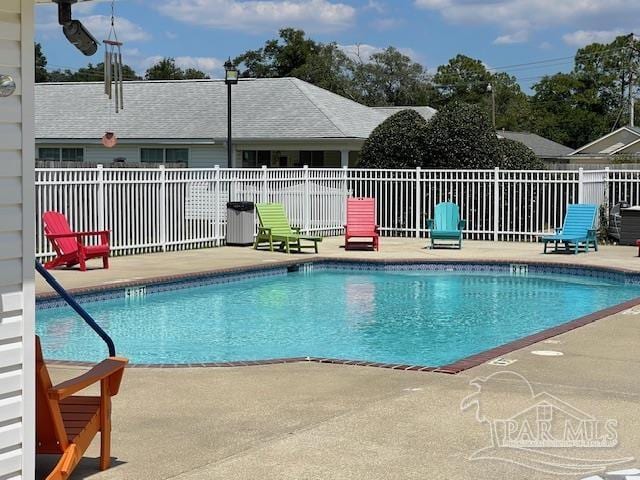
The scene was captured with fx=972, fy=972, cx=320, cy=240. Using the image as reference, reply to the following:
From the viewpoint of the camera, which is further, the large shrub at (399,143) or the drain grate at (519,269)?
the large shrub at (399,143)

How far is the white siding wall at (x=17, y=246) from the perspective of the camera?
4.27 metres

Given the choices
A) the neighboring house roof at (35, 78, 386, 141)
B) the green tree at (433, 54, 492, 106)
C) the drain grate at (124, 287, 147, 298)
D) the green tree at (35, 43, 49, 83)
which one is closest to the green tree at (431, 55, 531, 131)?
the green tree at (433, 54, 492, 106)

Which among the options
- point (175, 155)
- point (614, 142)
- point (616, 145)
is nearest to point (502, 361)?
point (175, 155)

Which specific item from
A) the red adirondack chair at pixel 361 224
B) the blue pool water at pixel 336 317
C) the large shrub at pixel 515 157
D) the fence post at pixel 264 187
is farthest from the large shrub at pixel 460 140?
the blue pool water at pixel 336 317

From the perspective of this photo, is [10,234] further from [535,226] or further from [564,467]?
[535,226]

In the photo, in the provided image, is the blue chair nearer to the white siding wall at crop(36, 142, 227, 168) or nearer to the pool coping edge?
the pool coping edge

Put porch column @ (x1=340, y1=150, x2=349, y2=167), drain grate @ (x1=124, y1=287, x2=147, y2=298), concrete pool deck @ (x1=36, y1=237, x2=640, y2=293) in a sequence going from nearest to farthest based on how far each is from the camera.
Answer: drain grate @ (x1=124, y1=287, x2=147, y2=298) → concrete pool deck @ (x1=36, y1=237, x2=640, y2=293) → porch column @ (x1=340, y1=150, x2=349, y2=167)

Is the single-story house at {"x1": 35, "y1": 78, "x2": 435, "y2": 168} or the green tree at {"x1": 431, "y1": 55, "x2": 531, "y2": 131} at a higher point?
the green tree at {"x1": 431, "y1": 55, "x2": 531, "y2": 131}

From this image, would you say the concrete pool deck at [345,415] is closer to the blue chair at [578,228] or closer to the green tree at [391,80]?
the blue chair at [578,228]

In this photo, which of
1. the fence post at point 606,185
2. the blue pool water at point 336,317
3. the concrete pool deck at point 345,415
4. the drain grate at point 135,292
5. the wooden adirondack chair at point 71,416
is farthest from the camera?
the fence post at point 606,185

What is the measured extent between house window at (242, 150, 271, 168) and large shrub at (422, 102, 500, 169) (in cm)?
976

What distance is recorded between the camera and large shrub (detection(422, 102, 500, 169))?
77.5 feet

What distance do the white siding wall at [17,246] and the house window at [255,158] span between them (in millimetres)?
28084

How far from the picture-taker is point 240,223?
20.1 m
